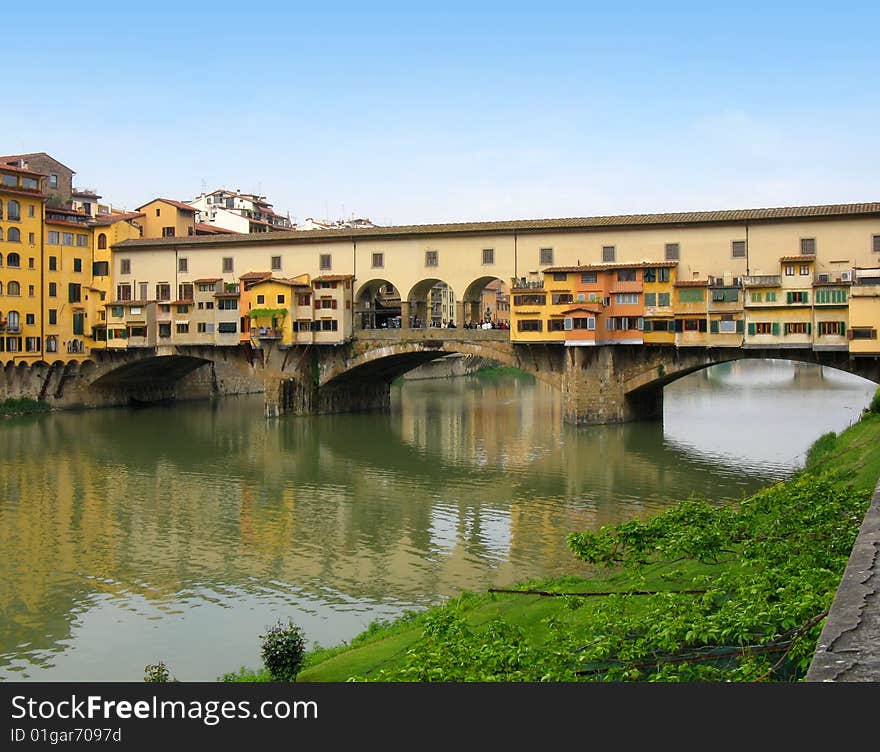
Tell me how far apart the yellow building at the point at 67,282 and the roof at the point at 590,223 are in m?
5.37

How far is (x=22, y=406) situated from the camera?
52.0 m

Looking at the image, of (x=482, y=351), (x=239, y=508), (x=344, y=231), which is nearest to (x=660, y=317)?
(x=482, y=351)

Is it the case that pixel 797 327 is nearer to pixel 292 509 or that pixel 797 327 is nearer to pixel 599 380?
pixel 599 380

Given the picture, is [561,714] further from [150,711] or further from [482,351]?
[482,351]

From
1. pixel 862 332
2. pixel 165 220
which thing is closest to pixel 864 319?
pixel 862 332

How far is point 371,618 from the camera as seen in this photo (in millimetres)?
16625

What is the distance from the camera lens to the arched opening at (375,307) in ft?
168

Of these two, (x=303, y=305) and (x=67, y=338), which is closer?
(x=303, y=305)

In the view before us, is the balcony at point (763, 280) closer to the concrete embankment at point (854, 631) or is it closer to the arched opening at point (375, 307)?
the arched opening at point (375, 307)

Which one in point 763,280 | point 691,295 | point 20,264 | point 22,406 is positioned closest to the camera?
point 763,280

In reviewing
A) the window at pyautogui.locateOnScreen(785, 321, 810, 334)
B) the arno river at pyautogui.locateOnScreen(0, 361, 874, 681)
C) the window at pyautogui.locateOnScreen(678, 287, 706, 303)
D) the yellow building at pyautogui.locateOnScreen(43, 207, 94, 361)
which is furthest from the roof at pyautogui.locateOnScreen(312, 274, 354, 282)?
Answer: the window at pyautogui.locateOnScreen(785, 321, 810, 334)

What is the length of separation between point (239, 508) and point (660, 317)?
2323 cm

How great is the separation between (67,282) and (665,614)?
51133 mm

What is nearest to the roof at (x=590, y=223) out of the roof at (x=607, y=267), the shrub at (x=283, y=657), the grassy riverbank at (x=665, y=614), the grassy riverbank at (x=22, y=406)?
the roof at (x=607, y=267)
